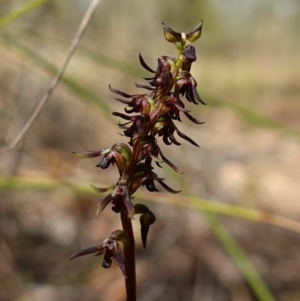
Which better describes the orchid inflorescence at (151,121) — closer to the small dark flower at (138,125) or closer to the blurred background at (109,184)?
the small dark flower at (138,125)

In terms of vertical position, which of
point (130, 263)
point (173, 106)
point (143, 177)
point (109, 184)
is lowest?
point (109, 184)

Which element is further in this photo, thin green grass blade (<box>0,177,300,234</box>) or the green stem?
thin green grass blade (<box>0,177,300,234</box>)

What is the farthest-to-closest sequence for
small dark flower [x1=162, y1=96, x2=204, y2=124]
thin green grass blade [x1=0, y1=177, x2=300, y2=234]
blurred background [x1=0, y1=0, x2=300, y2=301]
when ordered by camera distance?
1. blurred background [x1=0, y1=0, x2=300, y2=301]
2. thin green grass blade [x1=0, y1=177, x2=300, y2=234]
3. small dark flower [x1=162, y1=96, x2=204, y2=124]

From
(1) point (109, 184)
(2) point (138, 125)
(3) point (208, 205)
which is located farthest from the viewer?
(1) point (109, 184)

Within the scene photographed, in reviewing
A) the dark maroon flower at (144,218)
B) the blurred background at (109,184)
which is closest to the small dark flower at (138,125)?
the dark maroon flower at (144,218)

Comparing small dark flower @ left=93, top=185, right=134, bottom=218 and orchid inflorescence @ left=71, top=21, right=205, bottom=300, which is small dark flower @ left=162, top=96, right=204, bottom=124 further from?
small dark flower @ left=93, top=185, right=134, bottom=218

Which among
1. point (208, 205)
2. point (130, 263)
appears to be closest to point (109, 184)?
point (208, 205)

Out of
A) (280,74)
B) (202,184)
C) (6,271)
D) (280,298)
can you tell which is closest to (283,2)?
(280,74)

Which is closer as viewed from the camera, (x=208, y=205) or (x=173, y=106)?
(x=173, y=106)

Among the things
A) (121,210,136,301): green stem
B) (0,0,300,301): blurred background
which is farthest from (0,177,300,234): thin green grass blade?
(121,210,136,301): green stem

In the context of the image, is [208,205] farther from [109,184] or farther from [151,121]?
[109,184]

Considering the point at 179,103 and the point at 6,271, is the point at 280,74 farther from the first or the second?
the point at 179,103
